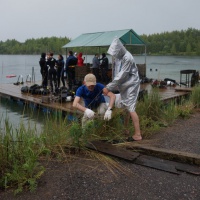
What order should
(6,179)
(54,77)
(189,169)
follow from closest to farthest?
(6,179) → (189,169) → (54,77)

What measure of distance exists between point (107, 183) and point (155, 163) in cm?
84

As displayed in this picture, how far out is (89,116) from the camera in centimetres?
413

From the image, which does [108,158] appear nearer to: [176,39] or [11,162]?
[11,162]

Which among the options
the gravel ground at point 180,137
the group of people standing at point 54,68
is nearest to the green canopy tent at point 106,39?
the group of people standing at point 54,68

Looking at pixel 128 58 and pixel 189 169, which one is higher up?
pixel 128 58

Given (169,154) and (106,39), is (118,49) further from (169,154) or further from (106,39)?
(106,39)

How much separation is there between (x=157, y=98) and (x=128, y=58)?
7.44 feet

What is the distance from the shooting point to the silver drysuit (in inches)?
177

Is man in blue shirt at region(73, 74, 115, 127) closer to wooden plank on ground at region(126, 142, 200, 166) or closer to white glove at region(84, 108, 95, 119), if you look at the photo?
white glove at region(84, 108, 95, 119)

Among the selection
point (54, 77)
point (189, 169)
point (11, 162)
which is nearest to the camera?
point (11, 162)

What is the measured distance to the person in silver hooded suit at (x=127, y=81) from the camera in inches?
177

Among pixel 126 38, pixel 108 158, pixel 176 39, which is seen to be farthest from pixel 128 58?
pixel 176 39

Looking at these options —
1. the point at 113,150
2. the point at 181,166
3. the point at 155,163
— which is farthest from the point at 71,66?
the point at 181,166

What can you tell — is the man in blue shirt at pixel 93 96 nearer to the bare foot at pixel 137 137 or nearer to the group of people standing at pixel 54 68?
the bare foot at pixel 137 137
